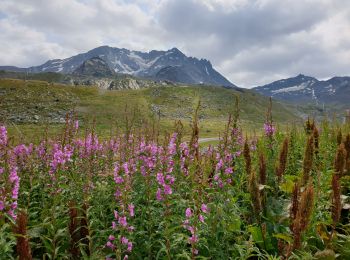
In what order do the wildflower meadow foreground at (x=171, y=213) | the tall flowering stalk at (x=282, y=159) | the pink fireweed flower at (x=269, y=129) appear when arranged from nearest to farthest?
the wildflower meadow foreground at (x=171, y=213) < the tall flowering stalk at (x=282, y=159) < the pink fireweed flower at (x=269, y=129)

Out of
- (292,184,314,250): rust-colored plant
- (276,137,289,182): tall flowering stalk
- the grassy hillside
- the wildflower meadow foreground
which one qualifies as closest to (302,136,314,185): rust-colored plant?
the wildflower meadow foreground

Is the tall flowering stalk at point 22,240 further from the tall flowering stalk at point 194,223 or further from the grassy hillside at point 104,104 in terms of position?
the grassy hillside at point 104,104

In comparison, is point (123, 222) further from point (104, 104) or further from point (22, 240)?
point (104, 104)

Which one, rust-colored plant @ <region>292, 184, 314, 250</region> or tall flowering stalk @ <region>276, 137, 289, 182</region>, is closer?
rust-colored plant @ <region>292, 184, 314, 250</region>

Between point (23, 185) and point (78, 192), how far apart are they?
122cm

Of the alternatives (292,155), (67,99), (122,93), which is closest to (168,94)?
(122,93)

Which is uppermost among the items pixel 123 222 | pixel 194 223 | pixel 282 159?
pixel 282 159

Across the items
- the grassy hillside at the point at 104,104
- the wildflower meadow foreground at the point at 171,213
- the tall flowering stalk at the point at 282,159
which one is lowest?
the grassy hillside at the point at 104,104

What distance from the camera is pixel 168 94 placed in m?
123

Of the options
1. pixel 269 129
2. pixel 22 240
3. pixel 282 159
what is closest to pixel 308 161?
pixel 282 159

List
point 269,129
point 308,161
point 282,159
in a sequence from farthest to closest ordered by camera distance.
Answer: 1. point 269,129
2. point 282,159
3. point 308,161

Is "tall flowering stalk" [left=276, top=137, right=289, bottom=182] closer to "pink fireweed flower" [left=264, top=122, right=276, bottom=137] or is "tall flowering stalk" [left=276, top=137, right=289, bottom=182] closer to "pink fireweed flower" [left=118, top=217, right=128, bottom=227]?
"pink fireweed flower" [left=118, top=217, right=128, bottom=227]

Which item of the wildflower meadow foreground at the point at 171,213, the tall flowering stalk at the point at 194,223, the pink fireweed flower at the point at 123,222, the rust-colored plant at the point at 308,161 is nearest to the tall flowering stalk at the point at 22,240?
the wildflower meadow foreground at the point at 171,213

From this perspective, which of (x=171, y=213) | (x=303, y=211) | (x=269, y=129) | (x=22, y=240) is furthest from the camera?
(x=269, y=129)
